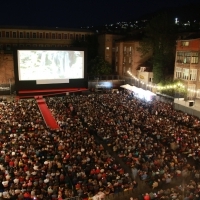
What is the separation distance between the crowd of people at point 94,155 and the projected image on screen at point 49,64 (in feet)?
20.0

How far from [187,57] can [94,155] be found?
22.4 m

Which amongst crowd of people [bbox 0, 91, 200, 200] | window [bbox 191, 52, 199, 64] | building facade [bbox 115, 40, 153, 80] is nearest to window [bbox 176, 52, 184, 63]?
window [bbox 191, 52, 199, 64]

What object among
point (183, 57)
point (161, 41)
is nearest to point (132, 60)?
point (161, 41)

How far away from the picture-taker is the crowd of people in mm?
10516

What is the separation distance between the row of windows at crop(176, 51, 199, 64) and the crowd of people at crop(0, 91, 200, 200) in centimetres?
1060

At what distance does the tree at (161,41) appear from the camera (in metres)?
36.5

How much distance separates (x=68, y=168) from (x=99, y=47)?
38039mm

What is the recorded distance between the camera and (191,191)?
10312mm

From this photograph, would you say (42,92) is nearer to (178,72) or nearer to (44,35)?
(178,72)

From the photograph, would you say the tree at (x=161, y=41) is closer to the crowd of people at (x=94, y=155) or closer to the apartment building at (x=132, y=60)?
the apartment building at (x=132, y=60)

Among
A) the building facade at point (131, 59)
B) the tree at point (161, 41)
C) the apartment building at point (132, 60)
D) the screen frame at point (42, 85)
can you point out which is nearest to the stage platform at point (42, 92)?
the screen frame at point (42, 85)

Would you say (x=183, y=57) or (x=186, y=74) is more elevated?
(x=183, y=57)

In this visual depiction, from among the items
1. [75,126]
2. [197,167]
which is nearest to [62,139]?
[75,126]

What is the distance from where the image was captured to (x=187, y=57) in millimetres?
31125
